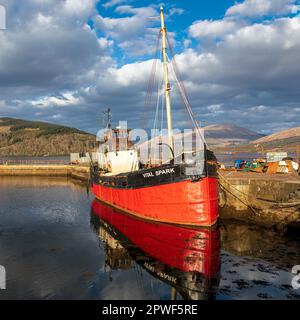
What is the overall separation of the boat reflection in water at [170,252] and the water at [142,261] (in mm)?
42

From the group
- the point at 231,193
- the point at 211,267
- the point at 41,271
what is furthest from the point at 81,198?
the point at 211,267

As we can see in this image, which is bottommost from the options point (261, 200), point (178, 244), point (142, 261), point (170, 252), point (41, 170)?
point (142, 261)

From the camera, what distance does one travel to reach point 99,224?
2469cm

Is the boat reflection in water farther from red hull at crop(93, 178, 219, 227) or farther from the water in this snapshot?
red hull at crop(93, 178, 219, 227)

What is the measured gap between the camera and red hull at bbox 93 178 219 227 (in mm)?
19594

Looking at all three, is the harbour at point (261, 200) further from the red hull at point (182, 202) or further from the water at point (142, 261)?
the water at point (142, 261)

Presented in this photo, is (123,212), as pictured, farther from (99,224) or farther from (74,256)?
(74,256)

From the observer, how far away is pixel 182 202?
19.9 metres

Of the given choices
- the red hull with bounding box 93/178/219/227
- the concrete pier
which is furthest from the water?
the concrete pier

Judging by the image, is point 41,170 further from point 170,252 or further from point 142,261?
point 142,261

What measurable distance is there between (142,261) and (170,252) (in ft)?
6.03

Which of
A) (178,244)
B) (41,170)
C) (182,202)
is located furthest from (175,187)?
(41,170)
